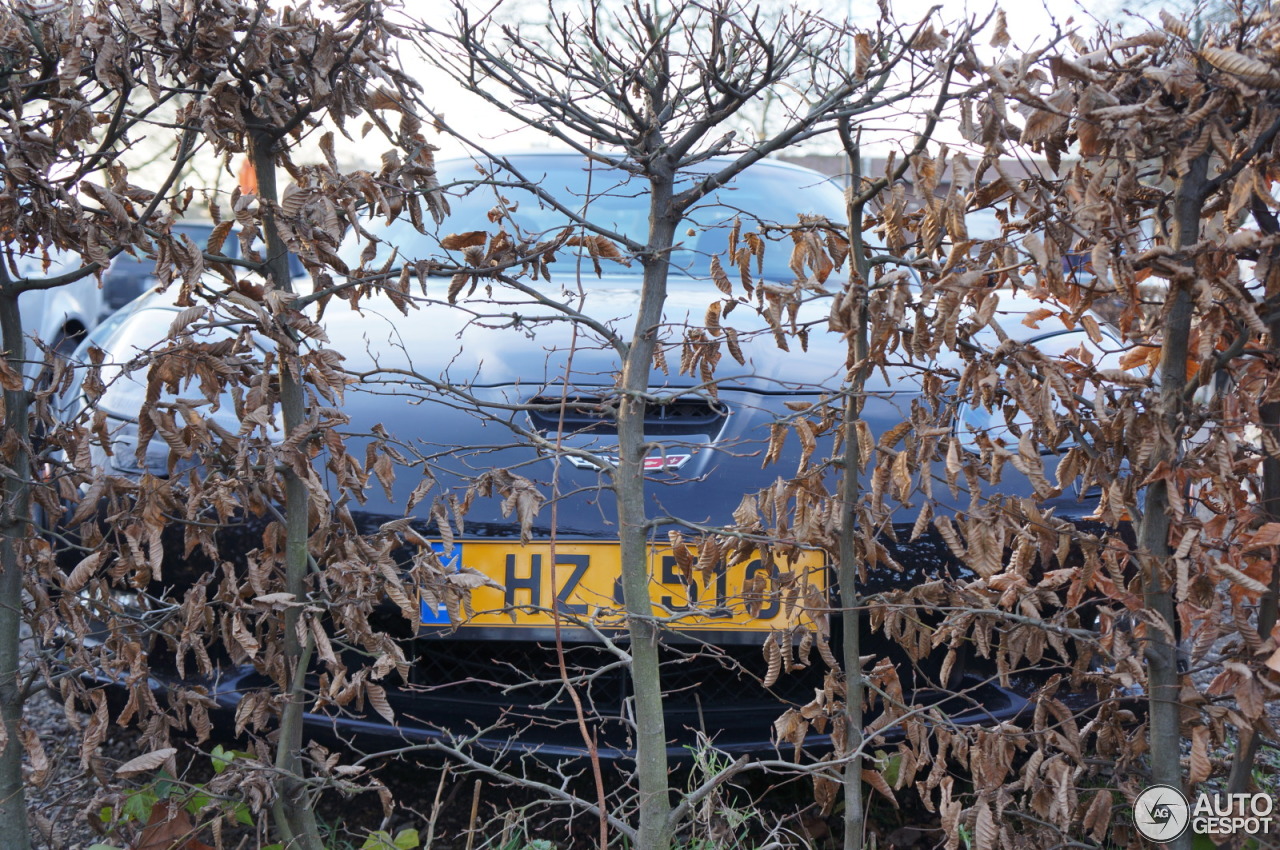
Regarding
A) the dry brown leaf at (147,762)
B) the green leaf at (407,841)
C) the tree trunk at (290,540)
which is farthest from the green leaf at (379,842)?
the dry brown leaf at (147,762)

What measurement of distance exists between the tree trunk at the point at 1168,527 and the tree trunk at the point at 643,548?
671 millimetres

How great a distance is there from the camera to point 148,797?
1.72m

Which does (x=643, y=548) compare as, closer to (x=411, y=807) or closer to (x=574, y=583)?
(x=574, y=583)

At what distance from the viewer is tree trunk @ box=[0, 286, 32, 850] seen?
1.59 meters

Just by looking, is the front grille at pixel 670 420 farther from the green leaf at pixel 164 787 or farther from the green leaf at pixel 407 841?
the green leaf at pixel 164 787

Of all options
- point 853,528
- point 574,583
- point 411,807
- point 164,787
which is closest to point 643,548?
point 853,528

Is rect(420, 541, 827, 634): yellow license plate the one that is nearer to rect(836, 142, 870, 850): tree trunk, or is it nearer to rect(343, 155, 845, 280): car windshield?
rect(836, 142, 870, 850): tree trunk

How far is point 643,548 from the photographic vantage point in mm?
1496

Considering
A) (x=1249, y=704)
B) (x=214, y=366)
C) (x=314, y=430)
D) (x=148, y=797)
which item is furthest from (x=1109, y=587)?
(x=148, y=797)

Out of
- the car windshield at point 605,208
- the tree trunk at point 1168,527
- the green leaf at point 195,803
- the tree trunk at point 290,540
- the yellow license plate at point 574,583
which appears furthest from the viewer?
the car windshield at point 605,208

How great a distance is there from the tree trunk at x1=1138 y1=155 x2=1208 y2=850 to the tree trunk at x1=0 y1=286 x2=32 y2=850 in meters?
1.63

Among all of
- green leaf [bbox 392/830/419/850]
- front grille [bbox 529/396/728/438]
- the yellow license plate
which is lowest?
green leaf [bbox 392/830/419/850]

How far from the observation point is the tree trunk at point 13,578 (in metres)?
1.59

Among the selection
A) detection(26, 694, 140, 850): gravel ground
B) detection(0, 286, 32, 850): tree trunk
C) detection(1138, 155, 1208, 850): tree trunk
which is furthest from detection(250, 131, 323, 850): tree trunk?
detection(1138, 155, 1208, 850): tree trunk
